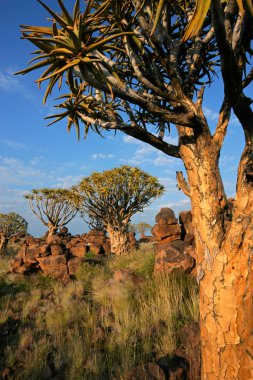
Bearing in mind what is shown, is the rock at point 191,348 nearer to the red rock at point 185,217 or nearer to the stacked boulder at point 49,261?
the red rock at point 185,217

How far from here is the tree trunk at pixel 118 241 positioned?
17.0 meters

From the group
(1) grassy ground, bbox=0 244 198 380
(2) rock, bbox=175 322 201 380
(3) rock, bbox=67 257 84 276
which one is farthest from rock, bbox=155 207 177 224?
(2) rock, bbox=175 322 201 380

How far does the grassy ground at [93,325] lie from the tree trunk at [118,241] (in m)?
5.98

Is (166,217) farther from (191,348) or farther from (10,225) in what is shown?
(10,225)

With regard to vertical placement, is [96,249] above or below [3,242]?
below

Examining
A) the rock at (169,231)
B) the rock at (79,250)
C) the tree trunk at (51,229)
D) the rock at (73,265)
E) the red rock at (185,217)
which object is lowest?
the rock at (73,265)

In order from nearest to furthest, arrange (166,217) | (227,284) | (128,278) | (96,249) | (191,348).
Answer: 1. (227,284)
2. (191,348)
3. (128,278)
4. (166,217)
5. (96,249)

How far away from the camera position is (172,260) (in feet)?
29.8

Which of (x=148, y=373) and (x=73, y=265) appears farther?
(x=73, y=265)

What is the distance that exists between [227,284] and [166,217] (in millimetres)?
8032

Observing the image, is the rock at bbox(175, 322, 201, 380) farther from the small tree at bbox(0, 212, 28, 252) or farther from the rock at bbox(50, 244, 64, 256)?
the small tree at bbox(0, 212, 28, 252)

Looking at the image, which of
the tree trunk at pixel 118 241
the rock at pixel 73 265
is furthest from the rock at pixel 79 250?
the rock at pixel 73 265

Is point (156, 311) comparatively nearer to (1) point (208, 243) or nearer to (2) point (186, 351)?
(2) point (186, 351)

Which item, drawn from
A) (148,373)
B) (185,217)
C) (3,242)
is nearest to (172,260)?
(185,217)
